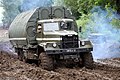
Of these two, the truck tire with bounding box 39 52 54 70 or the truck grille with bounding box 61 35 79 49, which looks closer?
the truck tire with bounding box 39 52 54 70

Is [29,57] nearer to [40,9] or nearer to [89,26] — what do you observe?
[40,9]

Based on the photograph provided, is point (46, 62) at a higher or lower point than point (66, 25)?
lower

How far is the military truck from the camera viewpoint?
17750mm

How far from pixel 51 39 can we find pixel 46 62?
1510 mm

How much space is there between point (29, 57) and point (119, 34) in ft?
36.5

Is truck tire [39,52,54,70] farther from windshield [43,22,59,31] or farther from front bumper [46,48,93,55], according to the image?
windshield [43,22,59,31]

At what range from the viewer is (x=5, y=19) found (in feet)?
255

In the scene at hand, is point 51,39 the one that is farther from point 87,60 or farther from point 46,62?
point 87,60

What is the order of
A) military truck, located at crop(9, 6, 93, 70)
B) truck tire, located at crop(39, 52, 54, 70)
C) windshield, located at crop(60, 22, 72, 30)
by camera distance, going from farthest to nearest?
windshield, located at crop(60, 22, 72, 30) → military truck, located at crop(9, 6, 93, 70) → truck tire, located at crop(39, 52, 54, 70)

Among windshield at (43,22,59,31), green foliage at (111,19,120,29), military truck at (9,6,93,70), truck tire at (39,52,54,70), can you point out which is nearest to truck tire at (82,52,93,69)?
military truck at (9,6,93,70)

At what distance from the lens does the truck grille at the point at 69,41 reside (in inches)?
709

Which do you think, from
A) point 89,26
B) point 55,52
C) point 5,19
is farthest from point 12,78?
point 5,19

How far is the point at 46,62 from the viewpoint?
17.4 m

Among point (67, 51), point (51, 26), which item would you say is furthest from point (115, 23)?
point (67, 51)
